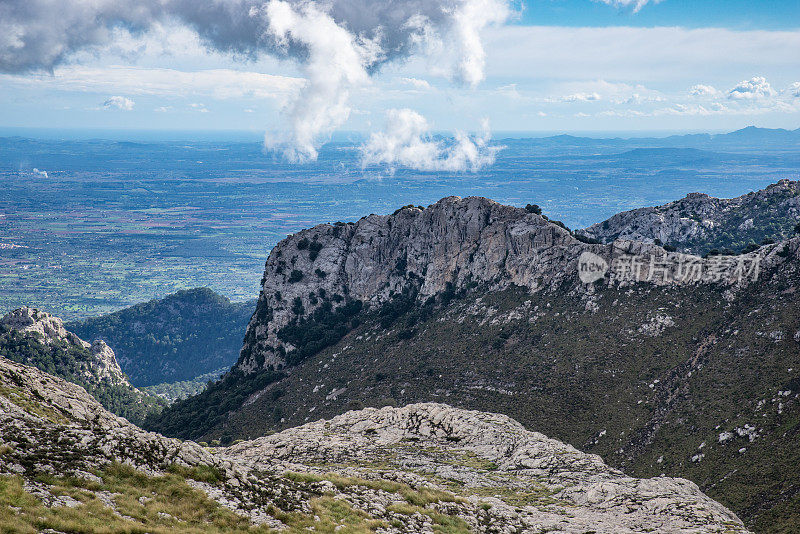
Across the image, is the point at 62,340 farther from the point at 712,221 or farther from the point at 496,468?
the point at 712,221

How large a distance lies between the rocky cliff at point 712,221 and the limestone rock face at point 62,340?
125 m

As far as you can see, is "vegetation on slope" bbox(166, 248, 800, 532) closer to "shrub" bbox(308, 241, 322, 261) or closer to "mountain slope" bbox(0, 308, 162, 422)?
"shrub" bbox(308, 241, 322, 261)

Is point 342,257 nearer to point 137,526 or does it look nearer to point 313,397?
point 313,397

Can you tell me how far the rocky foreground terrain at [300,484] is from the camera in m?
21.2

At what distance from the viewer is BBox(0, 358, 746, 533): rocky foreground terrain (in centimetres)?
2117

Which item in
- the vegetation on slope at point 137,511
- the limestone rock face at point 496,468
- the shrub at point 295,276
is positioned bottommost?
the limestone rock face at point 496,468

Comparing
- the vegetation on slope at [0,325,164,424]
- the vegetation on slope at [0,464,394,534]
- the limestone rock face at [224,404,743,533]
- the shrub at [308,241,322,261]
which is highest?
the shrub at [308,241,322,261]

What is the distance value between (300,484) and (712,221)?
13491 centimetres

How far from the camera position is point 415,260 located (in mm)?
102500

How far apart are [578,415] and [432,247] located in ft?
154

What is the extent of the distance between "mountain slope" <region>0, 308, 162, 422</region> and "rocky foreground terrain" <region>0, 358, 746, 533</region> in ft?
355

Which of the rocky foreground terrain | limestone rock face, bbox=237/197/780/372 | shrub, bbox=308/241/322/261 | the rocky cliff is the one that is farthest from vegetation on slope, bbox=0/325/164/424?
the rocky cliff

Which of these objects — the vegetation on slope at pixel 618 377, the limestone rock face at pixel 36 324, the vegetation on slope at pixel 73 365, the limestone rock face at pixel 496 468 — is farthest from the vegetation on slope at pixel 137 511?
the limestone rock face at pixel 36 324

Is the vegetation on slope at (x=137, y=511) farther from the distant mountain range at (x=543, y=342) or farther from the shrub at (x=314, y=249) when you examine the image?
the shrub at (x=314, y=249)
